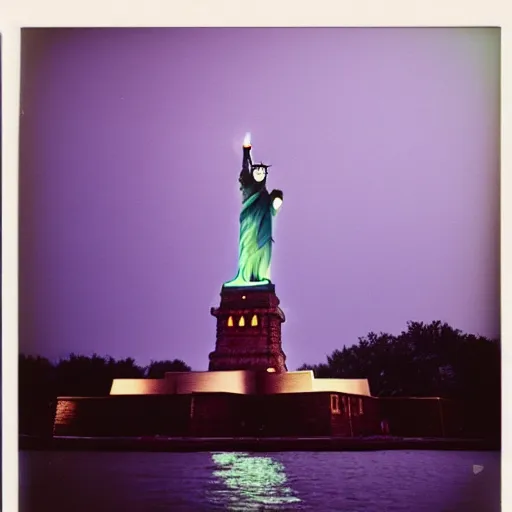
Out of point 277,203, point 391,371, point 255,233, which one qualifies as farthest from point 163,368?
point 391,371

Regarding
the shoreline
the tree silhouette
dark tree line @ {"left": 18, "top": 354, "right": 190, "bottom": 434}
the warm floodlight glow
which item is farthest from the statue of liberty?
the shoreline

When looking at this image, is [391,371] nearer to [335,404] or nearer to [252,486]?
[335,404]

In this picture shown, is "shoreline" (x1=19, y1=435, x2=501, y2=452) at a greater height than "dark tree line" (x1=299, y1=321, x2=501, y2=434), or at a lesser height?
lesser

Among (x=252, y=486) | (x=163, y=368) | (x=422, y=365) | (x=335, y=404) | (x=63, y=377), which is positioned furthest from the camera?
(x=422, y=365)

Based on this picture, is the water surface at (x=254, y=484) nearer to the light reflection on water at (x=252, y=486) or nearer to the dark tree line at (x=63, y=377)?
the light reflection on water at (x=252, y=486)

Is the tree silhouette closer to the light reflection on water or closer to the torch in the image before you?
the light reflection on water
